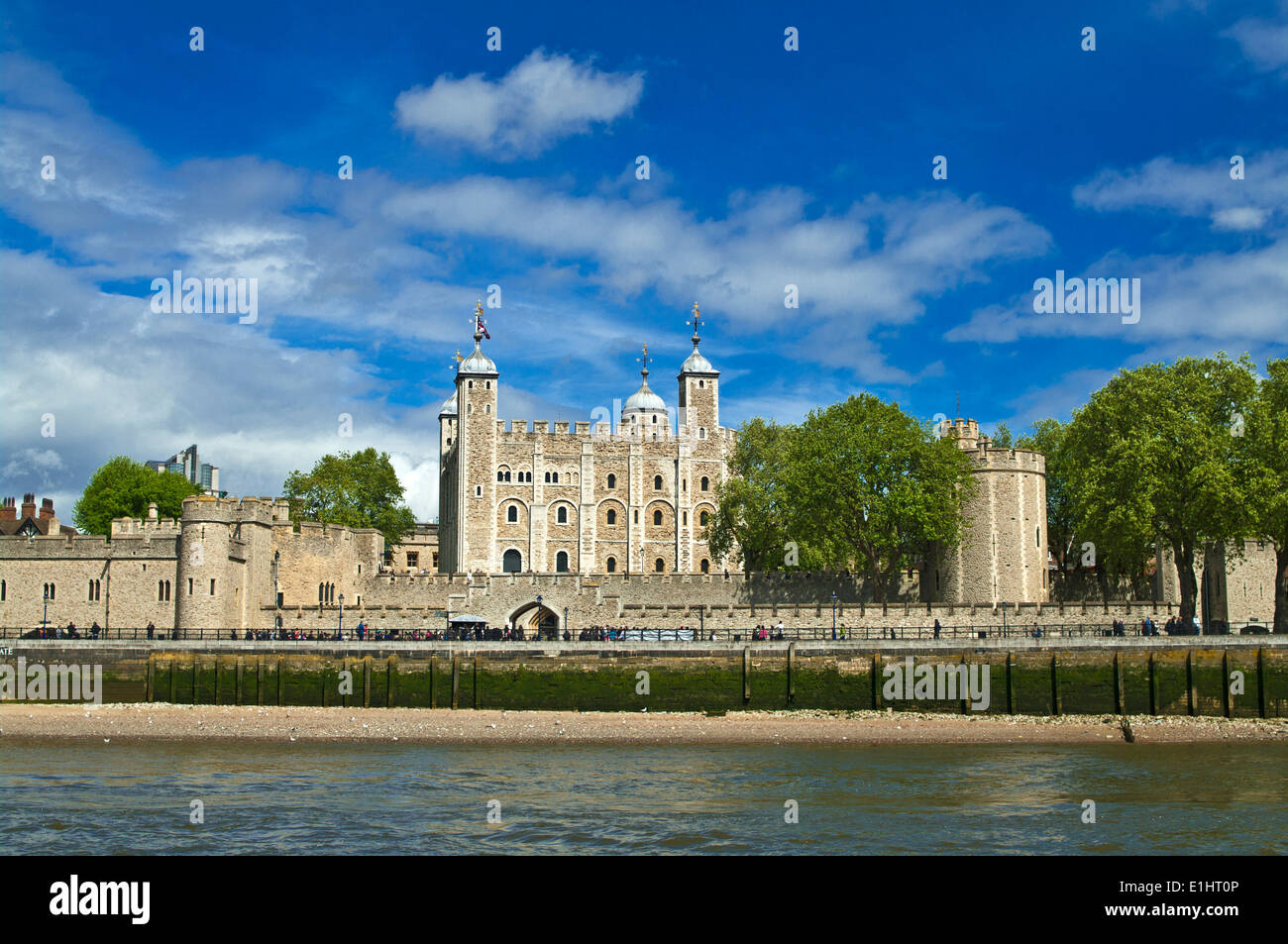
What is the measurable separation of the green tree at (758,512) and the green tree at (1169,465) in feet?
43.0

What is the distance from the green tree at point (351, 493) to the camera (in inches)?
2584

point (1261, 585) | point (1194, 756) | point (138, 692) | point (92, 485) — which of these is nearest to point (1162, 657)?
point (1194, 756)

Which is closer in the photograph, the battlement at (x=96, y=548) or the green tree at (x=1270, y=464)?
the green tree at (x=1270, y=464)

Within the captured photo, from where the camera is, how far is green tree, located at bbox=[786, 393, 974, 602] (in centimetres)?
4697

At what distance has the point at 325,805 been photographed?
67.2 ft

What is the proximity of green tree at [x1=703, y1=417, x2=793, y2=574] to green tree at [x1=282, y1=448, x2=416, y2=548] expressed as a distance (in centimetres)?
1956

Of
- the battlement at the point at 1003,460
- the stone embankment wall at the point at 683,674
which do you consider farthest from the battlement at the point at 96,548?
the battlement at the point at 1003,460

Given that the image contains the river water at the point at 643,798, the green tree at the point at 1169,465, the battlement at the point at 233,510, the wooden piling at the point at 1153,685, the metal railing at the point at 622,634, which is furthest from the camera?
the battlement at the point at 233,510

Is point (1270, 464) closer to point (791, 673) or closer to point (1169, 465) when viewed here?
point (1169, 465)

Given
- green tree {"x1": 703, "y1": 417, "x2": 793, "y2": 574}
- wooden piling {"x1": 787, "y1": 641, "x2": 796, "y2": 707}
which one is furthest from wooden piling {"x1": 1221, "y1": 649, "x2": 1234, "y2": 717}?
green tree {"x1": 703, "y1": 417, "x2": 793, "y2": 574}

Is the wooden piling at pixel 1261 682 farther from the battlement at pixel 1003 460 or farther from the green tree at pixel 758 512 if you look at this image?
the green tree at pixel 758 512
